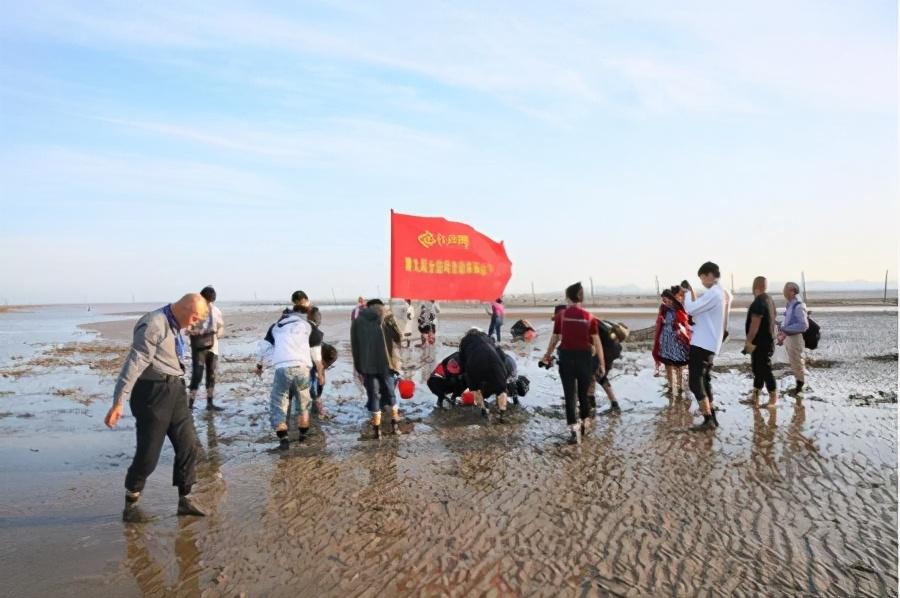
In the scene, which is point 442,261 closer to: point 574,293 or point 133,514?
point 574,293

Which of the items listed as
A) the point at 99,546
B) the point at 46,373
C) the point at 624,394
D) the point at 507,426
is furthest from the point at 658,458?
the point at 46,373

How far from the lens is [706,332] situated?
697cm

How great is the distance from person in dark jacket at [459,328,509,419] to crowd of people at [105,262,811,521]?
1 cm

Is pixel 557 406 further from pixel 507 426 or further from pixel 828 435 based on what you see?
pixel 828 435

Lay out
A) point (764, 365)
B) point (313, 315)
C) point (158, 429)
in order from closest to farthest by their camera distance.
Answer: point (158, 429) < point (313, 315) < point (764, 365)

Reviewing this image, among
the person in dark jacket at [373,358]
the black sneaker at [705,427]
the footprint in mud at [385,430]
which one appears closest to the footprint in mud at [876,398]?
the black sneaker at [705,427]

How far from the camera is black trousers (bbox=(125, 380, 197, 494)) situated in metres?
4.38

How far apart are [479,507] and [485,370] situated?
310 cm

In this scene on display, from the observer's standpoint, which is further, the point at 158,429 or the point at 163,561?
the point at 158,429

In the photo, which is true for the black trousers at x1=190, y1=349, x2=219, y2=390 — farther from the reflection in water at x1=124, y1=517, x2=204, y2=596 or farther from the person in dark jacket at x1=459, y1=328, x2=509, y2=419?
the reflection in water at x1=124, y1=517, x2=204, y2=596

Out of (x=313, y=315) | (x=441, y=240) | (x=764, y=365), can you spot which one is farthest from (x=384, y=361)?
(x=764, y=365)

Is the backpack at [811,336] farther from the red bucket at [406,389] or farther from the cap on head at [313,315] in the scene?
the cap on head at [313,315]

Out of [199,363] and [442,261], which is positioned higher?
[442,261]

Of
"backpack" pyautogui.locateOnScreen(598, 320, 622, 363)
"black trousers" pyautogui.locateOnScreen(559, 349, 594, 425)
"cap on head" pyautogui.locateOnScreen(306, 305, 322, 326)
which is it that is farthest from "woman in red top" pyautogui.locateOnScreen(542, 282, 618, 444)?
"cap on head" pyautogui.locateOnScreen(306, 305, 322, 326)
